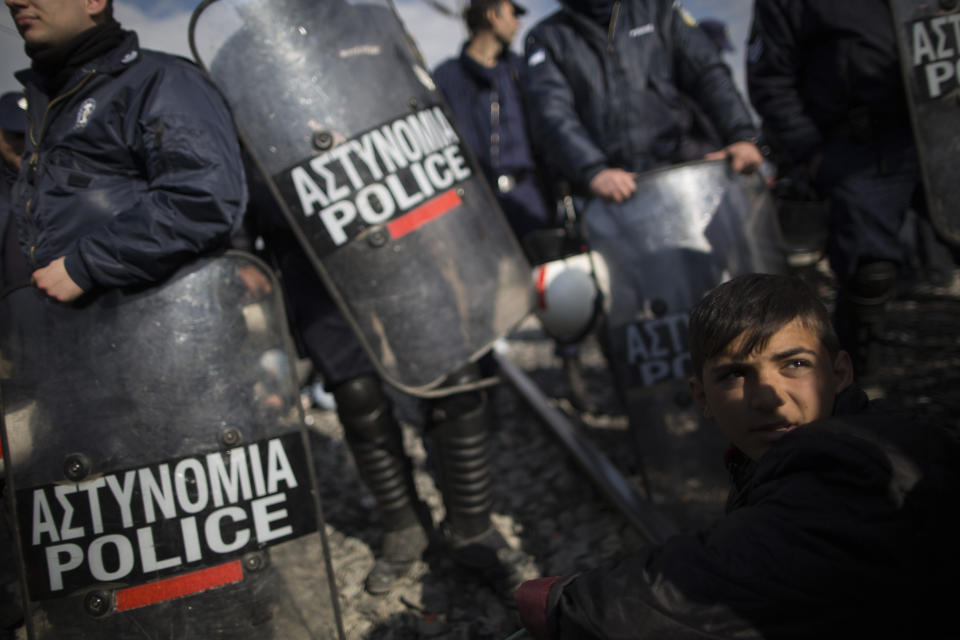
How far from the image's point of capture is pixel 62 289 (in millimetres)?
1553

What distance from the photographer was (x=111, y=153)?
1667 millimetres

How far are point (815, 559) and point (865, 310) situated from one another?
212 cm

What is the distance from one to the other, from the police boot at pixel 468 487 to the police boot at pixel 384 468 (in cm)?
17

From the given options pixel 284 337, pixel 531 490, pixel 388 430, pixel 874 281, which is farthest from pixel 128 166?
pixel 874 281

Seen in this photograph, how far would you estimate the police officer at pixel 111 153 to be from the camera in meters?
1.59

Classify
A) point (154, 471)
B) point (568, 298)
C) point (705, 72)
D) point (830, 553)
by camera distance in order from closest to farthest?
point (830, 553)
point (154, 471)
point (568, 298)
point (705, 72)

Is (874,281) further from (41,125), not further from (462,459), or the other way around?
(41,125)

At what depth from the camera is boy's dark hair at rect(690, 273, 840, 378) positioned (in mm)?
1109

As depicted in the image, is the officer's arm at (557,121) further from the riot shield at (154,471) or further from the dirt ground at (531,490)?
the riot shield at (154,471)

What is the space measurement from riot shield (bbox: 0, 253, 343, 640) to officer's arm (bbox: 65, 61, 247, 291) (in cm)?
8

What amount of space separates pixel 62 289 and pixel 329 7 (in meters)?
1.16

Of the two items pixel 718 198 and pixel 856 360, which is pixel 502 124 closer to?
pixel 718 198

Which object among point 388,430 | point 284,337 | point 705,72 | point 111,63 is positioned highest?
point 111,63

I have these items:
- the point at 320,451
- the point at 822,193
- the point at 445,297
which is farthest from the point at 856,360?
the point at 320,451
